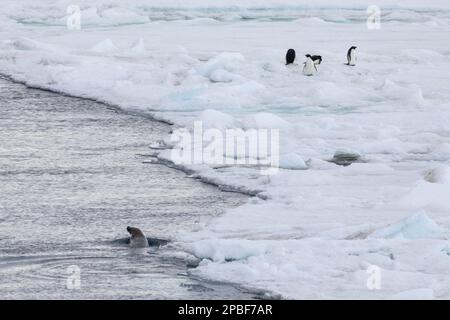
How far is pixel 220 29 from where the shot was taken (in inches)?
1031

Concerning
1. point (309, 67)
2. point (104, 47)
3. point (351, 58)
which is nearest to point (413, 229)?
point (309, 67)

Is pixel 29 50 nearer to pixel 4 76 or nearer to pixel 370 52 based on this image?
pixel 4 76

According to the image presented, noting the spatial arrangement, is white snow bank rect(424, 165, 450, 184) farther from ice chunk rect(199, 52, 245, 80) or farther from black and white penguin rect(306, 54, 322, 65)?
black and white penguin rect(306, 54, 322, 65)

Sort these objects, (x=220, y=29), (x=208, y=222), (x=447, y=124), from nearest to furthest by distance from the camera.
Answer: (x=208, y=222) < (x=447, y=124) < (x=220, y=29)

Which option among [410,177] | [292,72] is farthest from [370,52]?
[410,177]

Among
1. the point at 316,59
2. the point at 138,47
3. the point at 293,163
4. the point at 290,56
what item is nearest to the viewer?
the point at 293,163

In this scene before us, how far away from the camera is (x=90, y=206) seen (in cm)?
1024

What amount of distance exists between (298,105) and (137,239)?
755 centimetres

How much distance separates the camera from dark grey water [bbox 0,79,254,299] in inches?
310

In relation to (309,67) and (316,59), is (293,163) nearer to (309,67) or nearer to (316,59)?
(309,67)

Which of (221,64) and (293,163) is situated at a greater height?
(221,64)

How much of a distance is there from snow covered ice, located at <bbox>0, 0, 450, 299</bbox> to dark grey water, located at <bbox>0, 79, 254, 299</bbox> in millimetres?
373

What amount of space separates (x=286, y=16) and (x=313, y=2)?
3102mm

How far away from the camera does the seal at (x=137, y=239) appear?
8867 millimetres
